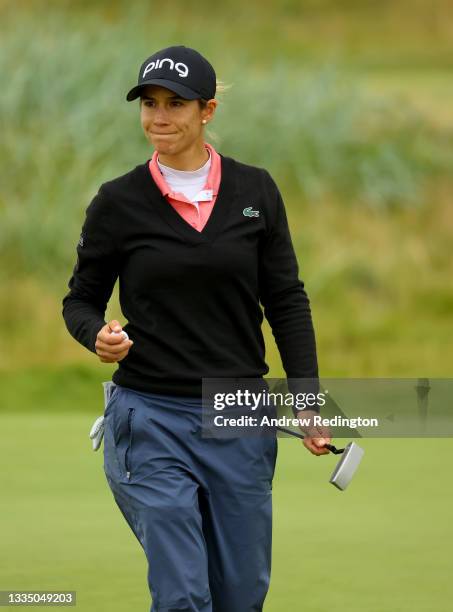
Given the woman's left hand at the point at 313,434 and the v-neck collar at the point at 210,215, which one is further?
the woman's left hand at the point at 313,434

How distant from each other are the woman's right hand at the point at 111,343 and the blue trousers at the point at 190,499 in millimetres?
175

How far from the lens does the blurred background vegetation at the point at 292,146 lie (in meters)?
14.3

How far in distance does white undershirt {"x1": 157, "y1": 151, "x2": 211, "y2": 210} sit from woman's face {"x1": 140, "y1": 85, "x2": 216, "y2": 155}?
4 cm

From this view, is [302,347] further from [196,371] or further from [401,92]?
[401,92]

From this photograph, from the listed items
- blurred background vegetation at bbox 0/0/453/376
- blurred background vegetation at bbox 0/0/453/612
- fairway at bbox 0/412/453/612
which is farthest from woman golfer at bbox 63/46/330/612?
blurred background vegetation at bbox 0/0/453/376

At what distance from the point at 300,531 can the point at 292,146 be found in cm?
1178

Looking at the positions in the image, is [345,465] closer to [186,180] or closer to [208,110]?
[186,180]

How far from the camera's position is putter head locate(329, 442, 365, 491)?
4.28 m

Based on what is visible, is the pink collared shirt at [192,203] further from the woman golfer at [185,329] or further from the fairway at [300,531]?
the fairway at [300,531]

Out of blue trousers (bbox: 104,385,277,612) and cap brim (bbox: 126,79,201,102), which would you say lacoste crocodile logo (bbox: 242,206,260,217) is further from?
blue trousers (bbox: 104,385,277,612)

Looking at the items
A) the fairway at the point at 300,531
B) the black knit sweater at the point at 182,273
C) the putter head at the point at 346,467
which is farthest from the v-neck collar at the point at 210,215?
the fairway at the point at 300,531

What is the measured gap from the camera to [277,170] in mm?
18406

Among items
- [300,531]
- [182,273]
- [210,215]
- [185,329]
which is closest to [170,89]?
[210,215]

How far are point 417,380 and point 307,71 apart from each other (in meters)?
15.9
